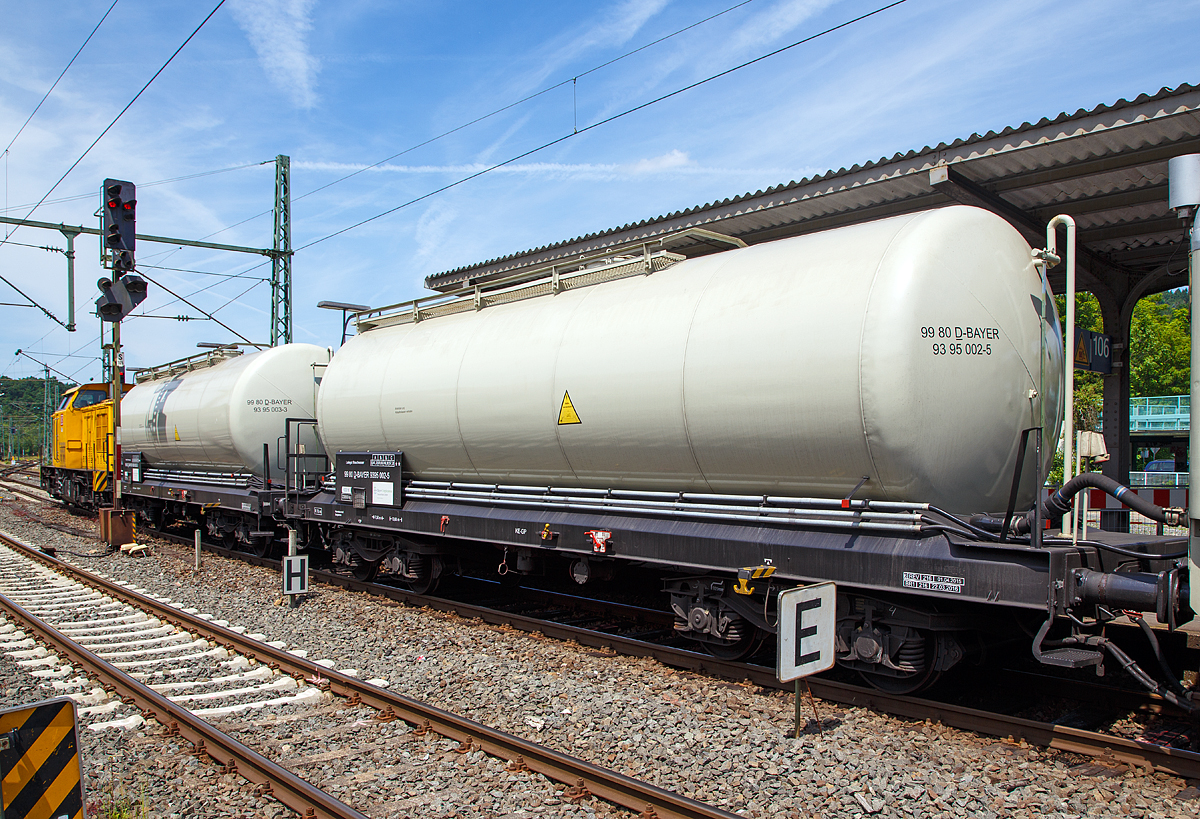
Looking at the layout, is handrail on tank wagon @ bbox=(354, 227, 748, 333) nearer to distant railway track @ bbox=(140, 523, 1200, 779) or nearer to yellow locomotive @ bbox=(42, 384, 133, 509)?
distant railway track @ bbox=(140, 523, 1200, 779)

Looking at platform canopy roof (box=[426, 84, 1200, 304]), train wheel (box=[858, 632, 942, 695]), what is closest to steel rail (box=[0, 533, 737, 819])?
train wheel (box=[858, 632, 942, 695])

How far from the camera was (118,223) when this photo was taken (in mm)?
15492

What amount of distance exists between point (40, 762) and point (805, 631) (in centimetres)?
457

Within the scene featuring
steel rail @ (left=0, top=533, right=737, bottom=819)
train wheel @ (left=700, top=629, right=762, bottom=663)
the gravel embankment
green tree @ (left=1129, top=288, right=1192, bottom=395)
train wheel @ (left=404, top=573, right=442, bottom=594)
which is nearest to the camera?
steel rail @ (left=0, top=533, right=737, bottom=819)

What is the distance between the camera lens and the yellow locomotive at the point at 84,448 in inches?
829

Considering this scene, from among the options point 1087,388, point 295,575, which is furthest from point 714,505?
point 1087,388

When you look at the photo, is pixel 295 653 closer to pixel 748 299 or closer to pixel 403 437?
pixel 403 437

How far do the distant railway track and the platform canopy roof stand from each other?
419cm

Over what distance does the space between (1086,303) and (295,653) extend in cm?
3869

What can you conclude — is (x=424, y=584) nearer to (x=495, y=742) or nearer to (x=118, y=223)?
(x=495, y=742)

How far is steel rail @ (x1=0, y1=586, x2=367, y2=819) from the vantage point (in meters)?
4.84

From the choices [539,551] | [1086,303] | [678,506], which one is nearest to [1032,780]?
[678,506]

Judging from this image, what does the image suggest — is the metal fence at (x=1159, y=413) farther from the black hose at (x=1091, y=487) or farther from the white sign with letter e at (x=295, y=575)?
the white sign with letter e at (x=295, y=575)

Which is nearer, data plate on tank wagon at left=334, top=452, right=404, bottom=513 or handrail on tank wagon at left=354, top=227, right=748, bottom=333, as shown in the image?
handrail on tank wagon at left=354, top=227, right=748, bottom=333
